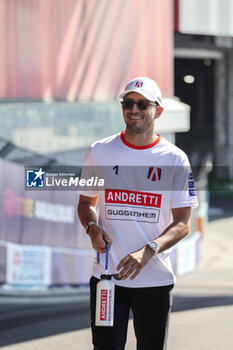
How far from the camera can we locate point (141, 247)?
4008 millimetres

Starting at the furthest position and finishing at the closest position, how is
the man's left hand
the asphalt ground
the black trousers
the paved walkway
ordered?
1. the asphalt ground
2. the paved walkway
3. the black trousers
4. the man's left hand

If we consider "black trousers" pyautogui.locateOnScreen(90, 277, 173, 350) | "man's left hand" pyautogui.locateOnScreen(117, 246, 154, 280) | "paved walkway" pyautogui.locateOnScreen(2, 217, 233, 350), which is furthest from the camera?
"paved walkway" pyautogui.locateOnScreen(2, 217, 233, 350)

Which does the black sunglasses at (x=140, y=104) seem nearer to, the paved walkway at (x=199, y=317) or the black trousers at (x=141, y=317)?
the black trousers at (x=141, y=317)

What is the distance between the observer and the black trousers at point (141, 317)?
158 inches

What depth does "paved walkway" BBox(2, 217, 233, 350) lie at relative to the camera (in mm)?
7395

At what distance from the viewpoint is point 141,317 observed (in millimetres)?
4105

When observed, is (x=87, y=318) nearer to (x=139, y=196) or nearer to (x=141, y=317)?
(x=141, y=317)

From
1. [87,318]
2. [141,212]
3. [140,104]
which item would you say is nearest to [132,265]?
[141,212]

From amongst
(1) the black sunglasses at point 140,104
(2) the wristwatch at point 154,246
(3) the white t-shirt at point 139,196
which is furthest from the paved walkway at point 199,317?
(1) the black sunglasses at point 140,104

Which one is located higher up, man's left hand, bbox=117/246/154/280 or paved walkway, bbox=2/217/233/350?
man's left hand, bbox=117/246/154/280

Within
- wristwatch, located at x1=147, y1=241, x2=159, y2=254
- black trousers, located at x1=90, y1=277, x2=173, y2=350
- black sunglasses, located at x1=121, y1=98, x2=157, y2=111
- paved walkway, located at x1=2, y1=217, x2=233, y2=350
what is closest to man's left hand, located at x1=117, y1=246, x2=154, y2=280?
wristwatch, located at x1=147, y1=241, x2=159, y2=254

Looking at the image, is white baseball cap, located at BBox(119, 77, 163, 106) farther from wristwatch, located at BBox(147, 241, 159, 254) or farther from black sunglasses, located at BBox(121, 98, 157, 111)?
wristwatch, located at BBox(147, 241, 159, 254)

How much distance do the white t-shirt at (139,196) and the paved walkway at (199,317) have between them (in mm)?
3299

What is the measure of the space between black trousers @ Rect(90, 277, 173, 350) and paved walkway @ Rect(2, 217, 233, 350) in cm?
309
